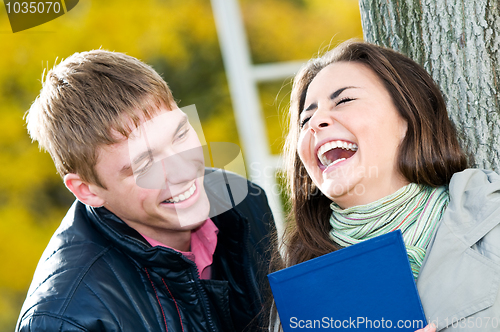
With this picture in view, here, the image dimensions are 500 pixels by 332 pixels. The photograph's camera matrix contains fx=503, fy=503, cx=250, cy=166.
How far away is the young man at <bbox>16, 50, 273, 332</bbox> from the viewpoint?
6.59ft

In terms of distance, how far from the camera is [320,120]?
6.30 feet

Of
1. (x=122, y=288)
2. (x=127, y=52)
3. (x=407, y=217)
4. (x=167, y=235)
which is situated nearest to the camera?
(x=407, y=217)

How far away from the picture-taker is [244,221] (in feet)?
7.97

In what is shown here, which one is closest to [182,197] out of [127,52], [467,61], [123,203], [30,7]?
[123,203]

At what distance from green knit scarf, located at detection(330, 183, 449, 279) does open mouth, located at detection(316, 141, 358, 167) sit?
0.22m

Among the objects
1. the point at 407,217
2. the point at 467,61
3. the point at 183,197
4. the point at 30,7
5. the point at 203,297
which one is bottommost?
the point at 203,297

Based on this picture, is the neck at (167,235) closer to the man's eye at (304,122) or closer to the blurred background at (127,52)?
the man's eye at (304,122)

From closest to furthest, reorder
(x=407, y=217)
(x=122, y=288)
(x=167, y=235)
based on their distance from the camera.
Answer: (x=407, y=217), (x=122, y=288), (x=167, y=235)

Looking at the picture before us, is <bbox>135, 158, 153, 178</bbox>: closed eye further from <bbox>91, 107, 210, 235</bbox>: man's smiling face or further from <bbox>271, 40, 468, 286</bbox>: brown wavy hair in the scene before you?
<bbox>271, 40, 468, 286</bbox>: brown wavy hair

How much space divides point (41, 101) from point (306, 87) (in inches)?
46.5

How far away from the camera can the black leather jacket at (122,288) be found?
191 centimetres

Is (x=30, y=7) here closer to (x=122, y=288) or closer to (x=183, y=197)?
(x=183, y=197)

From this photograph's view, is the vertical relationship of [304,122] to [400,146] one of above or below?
above

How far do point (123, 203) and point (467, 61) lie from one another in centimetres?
161
